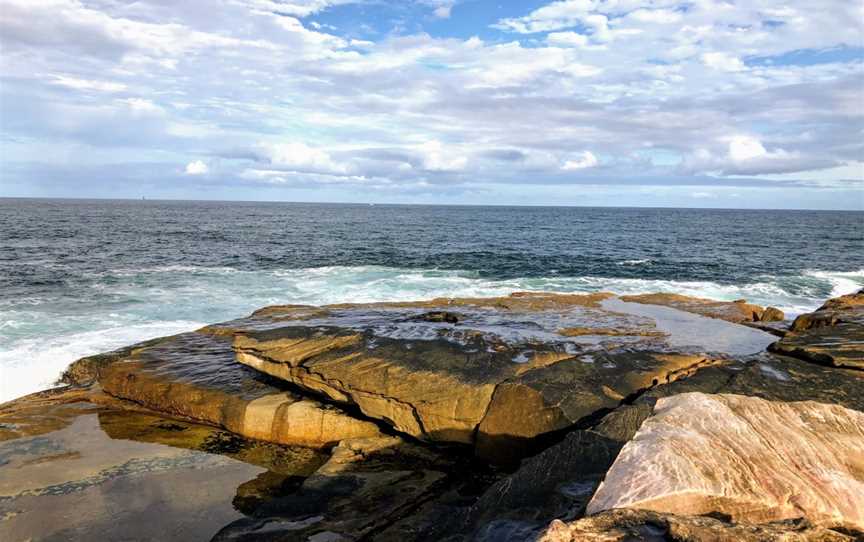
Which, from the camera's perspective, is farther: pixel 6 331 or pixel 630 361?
pixel 6 331

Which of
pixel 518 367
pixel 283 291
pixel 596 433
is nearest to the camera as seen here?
pixel 596 433

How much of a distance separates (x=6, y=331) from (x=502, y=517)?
22.1 m

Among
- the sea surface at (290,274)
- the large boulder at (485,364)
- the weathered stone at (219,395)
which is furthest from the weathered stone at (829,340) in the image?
the sea surface at (290,274)

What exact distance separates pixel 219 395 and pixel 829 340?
1385cm

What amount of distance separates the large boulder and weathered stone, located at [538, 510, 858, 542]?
16.5 ft

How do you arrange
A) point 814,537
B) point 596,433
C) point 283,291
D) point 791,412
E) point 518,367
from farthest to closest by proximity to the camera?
point 283,291, point 518,367, point 596,433, point 791,412, point 814,537

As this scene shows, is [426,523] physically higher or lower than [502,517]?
lower

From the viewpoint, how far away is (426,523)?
310 inches

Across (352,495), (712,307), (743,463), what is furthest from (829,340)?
(352,495)

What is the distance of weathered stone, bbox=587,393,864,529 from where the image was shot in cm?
477

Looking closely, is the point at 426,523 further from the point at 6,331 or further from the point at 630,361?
the point at 6,331

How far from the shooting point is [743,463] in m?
5.20

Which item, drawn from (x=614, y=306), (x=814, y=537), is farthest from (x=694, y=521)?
(x=614, y=306)

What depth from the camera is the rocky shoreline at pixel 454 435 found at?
16.5 ft
